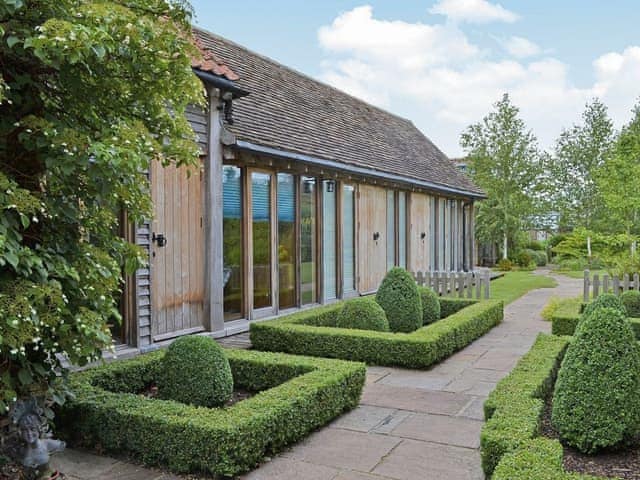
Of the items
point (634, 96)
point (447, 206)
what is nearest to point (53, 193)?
point (447, 206)

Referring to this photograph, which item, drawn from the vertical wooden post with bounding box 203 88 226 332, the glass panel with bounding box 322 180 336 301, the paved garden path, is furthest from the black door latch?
the glass panel with bounding box 322 180 336 301

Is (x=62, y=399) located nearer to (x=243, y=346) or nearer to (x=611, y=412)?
(x=611, y=412)

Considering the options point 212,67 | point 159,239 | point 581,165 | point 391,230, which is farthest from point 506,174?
point 159,239

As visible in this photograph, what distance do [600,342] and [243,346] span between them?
475 centimetres

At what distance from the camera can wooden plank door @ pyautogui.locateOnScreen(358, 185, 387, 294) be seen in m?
11.9

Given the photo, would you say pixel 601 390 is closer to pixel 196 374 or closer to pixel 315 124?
pixel 196 374

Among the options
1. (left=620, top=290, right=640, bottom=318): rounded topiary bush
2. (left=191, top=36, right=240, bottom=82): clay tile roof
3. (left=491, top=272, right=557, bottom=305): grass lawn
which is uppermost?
(left=191, top=36, right=240, bottom=82): clay tile roof

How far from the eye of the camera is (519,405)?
393 centimetres

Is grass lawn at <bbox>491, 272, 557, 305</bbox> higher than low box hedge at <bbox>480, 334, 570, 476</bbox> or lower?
lower

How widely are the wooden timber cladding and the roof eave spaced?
469 mm

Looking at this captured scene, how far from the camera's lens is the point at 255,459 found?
3.67 meters

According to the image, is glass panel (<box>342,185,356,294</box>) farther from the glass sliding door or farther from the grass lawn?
the grass lawn

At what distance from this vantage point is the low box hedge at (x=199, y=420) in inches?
138

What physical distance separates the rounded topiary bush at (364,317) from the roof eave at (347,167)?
267 cm
